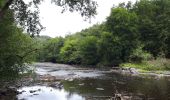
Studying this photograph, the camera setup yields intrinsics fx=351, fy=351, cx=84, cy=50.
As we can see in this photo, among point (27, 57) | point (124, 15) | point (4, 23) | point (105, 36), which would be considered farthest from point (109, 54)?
point (4, 23)

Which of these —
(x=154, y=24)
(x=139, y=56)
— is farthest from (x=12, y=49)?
(x=154, y=24)

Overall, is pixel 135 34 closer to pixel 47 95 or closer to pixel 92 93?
pixel 92 93

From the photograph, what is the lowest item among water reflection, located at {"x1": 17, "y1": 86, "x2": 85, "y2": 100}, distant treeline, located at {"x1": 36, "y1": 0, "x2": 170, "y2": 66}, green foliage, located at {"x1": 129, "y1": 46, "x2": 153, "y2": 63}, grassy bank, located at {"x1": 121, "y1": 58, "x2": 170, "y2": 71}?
water reflection, located at {"x1": 17, "y1": 86, "x2": 85, "y2": 100}

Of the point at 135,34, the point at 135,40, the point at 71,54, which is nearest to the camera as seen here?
the point at 135,34

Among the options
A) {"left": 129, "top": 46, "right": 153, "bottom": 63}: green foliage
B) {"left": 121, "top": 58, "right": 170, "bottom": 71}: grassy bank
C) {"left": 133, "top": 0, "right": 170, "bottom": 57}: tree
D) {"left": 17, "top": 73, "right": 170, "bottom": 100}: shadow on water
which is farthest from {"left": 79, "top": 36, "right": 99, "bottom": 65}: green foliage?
{"left": 17, "top": 73, "right": 170, "bottom": 100}: shadow on water

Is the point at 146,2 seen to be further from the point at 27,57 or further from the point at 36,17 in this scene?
the point at 36,17

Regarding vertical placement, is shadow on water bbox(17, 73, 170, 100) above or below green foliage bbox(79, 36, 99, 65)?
below

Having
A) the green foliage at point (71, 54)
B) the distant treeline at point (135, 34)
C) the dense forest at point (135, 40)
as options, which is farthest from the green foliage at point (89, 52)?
the green foliage at point (71, 54)

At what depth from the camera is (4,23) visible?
105ft

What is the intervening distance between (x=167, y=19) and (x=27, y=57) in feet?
199

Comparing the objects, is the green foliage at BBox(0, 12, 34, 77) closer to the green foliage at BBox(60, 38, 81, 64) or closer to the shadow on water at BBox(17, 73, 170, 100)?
the shadow on water at BBox(17, 73, 170, 100)

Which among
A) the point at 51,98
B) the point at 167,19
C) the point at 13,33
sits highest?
the point at 167,19

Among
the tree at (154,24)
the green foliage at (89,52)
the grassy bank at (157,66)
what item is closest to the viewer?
the grassy bank at (157,66)

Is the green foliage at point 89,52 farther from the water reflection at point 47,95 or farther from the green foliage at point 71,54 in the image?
the water reflection at point 47,95
